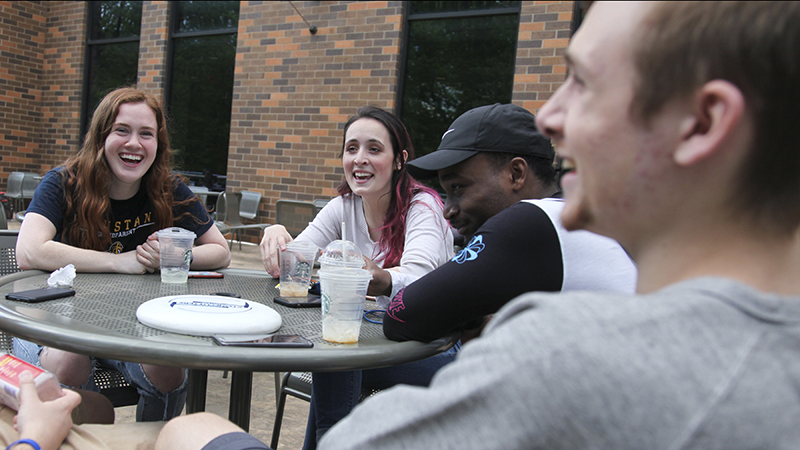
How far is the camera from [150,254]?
6.44ft

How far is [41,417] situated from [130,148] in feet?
4.80

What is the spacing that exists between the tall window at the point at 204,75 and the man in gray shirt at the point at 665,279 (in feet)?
24.9

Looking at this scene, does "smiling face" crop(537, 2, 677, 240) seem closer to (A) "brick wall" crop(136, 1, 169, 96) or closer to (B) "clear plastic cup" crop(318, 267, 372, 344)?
(B) "clear plastic cup" crop(318, 267, 372, 344)

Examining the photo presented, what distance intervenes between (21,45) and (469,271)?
403 inches

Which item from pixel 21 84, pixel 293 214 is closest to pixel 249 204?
pixel 293 214

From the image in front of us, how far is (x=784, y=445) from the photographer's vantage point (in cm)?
46

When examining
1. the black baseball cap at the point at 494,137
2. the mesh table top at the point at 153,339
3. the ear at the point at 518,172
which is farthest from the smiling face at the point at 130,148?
the ear at the point at 518,172

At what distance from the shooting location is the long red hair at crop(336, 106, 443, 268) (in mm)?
2404

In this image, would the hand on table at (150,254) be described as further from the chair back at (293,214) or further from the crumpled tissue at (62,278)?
the chair back at (293,214)

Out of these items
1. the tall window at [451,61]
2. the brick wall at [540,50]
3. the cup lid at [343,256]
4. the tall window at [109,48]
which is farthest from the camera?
the tall window at [109,48]

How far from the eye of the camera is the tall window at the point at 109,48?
334 inches

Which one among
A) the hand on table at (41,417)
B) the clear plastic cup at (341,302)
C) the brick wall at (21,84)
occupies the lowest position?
the hand on table at (41,417)

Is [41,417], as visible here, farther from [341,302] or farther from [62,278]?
[62,278]

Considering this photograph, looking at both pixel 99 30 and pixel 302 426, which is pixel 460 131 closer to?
pixel 302 426
